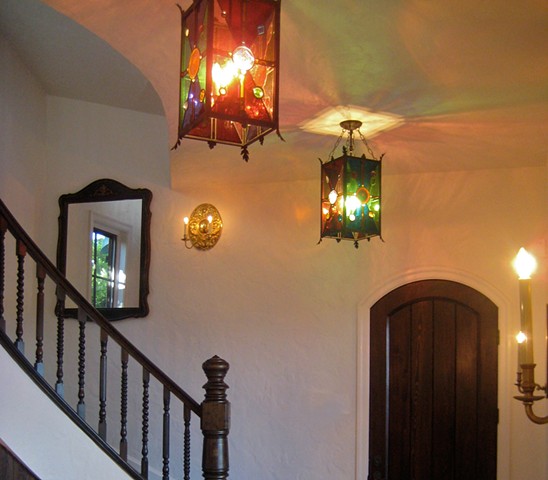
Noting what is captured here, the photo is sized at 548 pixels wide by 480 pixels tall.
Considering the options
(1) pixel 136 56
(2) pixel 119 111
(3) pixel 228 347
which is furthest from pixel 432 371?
(2) pixel 119 111

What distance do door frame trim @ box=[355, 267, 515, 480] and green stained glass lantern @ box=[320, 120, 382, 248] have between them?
0.97 m

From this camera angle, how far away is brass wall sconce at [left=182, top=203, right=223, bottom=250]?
5.86 metres

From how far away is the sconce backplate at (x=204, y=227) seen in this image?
5.86m

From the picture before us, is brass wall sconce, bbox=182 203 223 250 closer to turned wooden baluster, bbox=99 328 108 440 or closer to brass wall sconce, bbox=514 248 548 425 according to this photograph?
turned wooden baluster, bbox=99 328 108 440

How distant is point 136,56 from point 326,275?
8.01 feet

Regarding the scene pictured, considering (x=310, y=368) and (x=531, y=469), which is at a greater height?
(x=310, y=368)

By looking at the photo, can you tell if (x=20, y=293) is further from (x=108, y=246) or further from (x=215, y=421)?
(x=108, y=246)

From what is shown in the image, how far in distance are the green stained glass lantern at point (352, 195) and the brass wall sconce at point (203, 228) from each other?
1.65 metres

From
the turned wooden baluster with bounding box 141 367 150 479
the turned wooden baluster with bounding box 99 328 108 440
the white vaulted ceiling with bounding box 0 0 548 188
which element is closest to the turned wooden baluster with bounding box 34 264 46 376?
the turned wooden baluster with bounding box 99 328 108 440

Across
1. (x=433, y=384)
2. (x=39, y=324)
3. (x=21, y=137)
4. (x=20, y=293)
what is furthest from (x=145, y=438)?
(x=21, y=137)

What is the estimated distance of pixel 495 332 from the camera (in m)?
4.91

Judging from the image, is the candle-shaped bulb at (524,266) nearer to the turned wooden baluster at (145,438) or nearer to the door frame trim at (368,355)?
the turned wooden baluster at (145,438)

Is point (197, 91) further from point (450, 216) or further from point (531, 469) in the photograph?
point (531, 469)

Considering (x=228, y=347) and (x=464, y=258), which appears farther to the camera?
(x=228, y=347)
